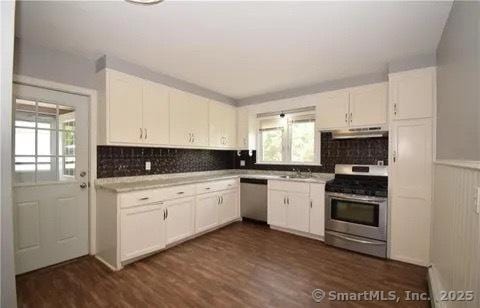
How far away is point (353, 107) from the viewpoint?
322cm

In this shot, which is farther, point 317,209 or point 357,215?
point 317,209

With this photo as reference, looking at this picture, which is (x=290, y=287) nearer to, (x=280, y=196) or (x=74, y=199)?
(x=280, y=196)

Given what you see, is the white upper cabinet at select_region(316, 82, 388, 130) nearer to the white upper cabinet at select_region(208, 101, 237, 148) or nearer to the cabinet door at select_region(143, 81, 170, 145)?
the white upper cabinet at select_region(208, 101, 237, 148)

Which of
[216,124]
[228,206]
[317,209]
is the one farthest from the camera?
[216,124]

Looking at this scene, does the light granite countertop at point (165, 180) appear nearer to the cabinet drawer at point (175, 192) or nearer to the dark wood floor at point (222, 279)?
the cabinet drawer at point (175, 192)

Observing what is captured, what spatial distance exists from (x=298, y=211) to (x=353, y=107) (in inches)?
69.1

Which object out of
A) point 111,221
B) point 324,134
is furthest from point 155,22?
point 324,134

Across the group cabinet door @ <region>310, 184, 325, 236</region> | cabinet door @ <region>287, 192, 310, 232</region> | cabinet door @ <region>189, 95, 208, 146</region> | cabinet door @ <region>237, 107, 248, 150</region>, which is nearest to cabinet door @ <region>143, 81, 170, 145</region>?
cabinet door @ <region>189, 95, 208, 146</region>

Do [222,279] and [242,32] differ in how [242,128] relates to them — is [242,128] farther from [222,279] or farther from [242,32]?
[222,279]

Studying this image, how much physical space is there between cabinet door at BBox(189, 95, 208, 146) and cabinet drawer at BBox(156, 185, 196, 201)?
2.61ft

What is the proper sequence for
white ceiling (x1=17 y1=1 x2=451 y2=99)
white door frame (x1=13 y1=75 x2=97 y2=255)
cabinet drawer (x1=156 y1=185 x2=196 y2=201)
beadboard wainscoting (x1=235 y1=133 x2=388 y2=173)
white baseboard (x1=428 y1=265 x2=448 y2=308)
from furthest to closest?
beadboard wainscoting (x1=235 y1=133 x2=388 y2=173) → cabinet drawer (x1=156 y1=185 x2=196 y2=201) → white door frame (x1=13 y1=75 x2=97 y2=255) → white ceiling (x1=17 y1=1 x2=451 y2=99) → white baseboard (x1=428 y1=265 x2=448 y2=308)

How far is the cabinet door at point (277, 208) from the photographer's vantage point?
12.0ft

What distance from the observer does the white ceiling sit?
1.74 m

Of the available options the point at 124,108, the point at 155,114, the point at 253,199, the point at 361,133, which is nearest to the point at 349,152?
the point at 361,133
